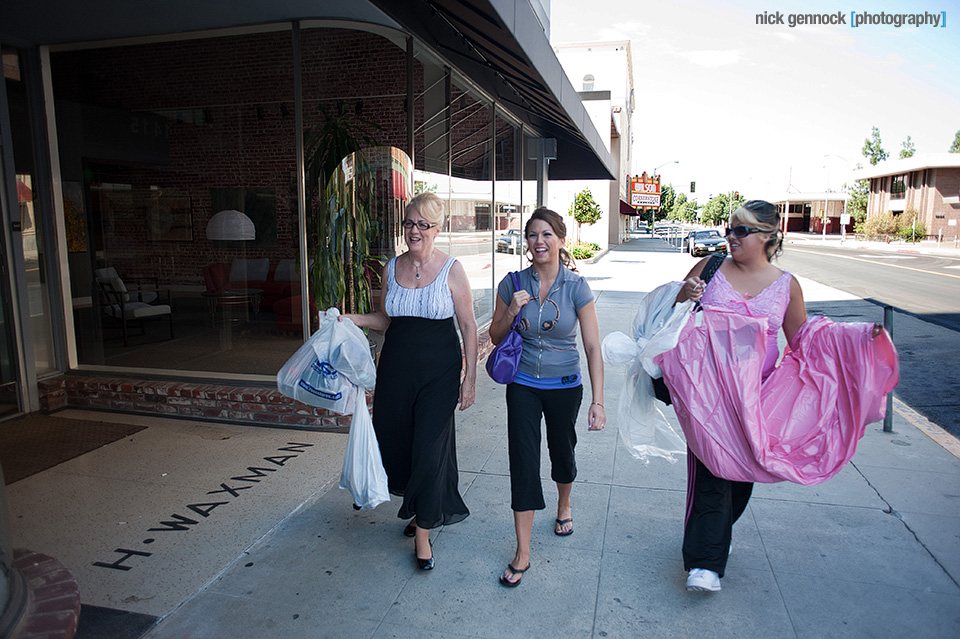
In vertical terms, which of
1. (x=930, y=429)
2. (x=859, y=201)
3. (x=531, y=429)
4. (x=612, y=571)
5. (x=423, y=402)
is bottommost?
(x=930, y=429)

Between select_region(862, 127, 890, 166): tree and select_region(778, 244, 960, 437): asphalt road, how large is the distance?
198ft

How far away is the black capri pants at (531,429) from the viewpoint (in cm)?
321

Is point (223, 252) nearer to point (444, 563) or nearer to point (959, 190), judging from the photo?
point (444, 563)

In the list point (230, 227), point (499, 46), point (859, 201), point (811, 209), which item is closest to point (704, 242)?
point (230, 227)

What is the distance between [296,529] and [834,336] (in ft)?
9.84

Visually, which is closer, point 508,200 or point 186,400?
point 186,400

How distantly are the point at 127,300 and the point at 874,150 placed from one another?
8878 cm

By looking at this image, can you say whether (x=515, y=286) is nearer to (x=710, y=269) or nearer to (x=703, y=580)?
(x=710, y=269)

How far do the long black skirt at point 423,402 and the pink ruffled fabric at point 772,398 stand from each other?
1.14 m

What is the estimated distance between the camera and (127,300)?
7.96 metres

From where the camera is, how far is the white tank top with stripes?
3.30 m

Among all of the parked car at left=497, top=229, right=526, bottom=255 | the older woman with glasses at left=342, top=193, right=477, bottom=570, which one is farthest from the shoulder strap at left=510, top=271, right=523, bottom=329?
the parked car at left=497, top=229, right=526, bottom=255

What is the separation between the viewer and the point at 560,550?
3.51 m

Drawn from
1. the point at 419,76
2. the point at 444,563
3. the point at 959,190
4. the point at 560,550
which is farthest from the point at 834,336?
the point at 959,190
